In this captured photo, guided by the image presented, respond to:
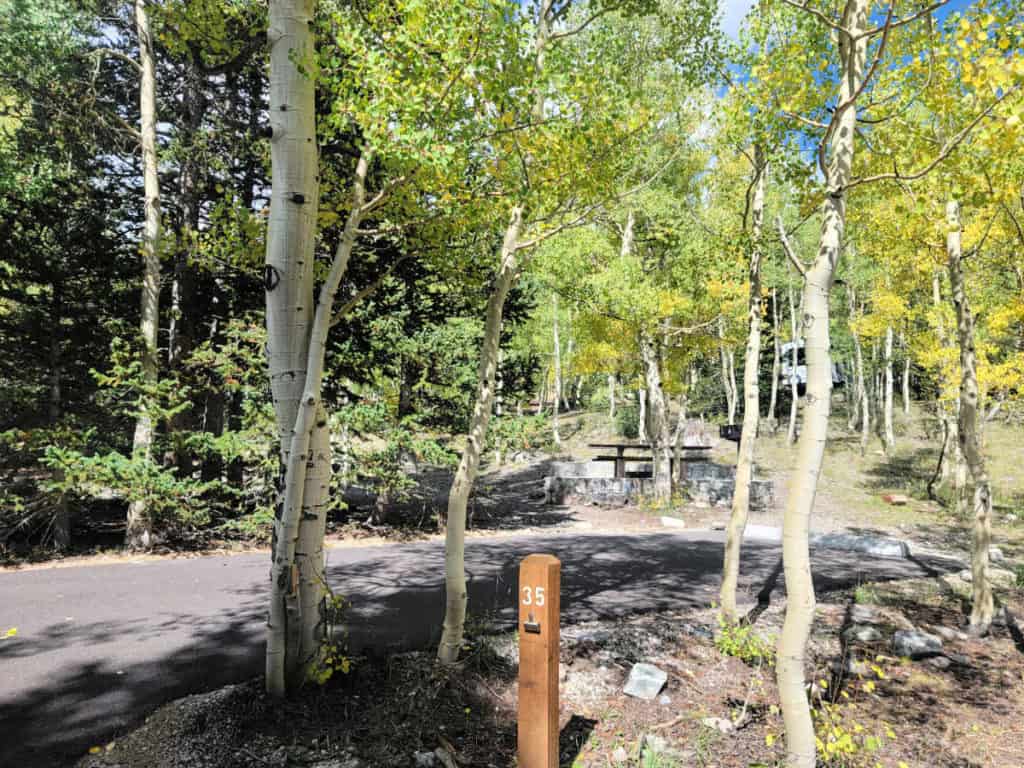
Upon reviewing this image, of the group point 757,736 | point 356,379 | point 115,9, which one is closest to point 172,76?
point 115,9

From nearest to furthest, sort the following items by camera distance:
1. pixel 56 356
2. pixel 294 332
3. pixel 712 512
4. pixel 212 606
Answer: pixel 294 332, pixel 212 606, pixel 56 356, pixel 712 512

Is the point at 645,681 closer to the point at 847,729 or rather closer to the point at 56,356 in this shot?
the point at 847,729

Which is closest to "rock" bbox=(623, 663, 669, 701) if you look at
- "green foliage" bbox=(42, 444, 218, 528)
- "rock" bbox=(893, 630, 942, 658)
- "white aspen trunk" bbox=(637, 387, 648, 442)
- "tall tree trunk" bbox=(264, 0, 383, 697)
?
"tall tree trunk" bbox=(264, 0, 383, 697)

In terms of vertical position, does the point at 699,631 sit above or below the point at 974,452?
below

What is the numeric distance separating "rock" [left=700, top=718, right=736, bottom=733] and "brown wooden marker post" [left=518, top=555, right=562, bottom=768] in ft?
4.88

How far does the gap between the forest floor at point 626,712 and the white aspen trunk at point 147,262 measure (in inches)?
251

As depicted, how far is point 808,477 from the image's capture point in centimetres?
288

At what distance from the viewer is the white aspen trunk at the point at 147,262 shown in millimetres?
8836

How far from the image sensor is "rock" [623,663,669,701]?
4.12m

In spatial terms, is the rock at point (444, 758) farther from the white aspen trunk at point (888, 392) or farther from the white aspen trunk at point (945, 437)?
the white aspen trunk at point (888, 392)

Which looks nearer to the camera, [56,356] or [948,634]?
[948,634]

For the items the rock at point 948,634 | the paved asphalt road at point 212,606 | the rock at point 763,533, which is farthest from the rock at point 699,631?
the rock at point 763,533

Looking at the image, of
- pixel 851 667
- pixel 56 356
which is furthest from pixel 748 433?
pixel 56 356

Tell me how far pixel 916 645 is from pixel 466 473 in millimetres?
4345
